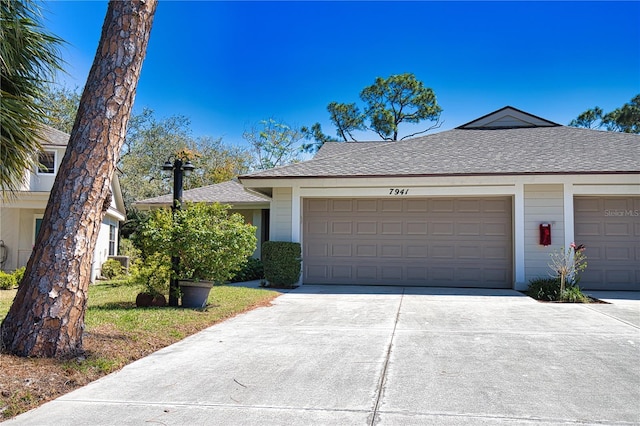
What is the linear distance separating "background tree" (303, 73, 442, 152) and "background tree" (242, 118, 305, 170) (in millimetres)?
3920

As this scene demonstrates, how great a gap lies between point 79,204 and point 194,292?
365 cm

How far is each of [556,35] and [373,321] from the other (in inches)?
465

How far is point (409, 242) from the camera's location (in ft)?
39.9

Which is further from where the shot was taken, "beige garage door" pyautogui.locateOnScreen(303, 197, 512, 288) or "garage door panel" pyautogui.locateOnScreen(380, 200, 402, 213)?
"garage door panel" pyautogui.locateOnScreen(380, 200, 402, 213)

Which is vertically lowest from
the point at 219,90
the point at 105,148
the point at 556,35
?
the point at 105,148

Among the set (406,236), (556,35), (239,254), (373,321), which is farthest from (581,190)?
(239,254)

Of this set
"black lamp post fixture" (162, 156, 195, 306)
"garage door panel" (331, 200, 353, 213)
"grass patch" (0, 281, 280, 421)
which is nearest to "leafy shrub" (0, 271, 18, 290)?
"grass patch" (0, 281, 280, 421)

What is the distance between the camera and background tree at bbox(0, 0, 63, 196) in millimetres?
5301

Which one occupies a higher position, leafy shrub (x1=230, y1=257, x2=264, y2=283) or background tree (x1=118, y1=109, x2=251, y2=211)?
background tree (x1=118, y1=109, x2=251, y2=211)

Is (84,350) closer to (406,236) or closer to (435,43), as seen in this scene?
(406,236)

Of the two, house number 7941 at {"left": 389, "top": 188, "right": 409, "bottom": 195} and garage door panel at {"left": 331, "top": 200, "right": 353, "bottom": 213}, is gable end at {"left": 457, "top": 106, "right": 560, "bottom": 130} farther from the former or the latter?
garage door panel at {"left": 331, "top": 200, "right": 353, "bottom": 213}

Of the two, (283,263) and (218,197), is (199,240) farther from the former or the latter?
(218,197)

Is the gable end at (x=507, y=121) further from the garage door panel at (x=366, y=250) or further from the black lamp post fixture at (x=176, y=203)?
the black lamp post fixture at (x=176, y=203)

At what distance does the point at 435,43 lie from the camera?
16391mm
